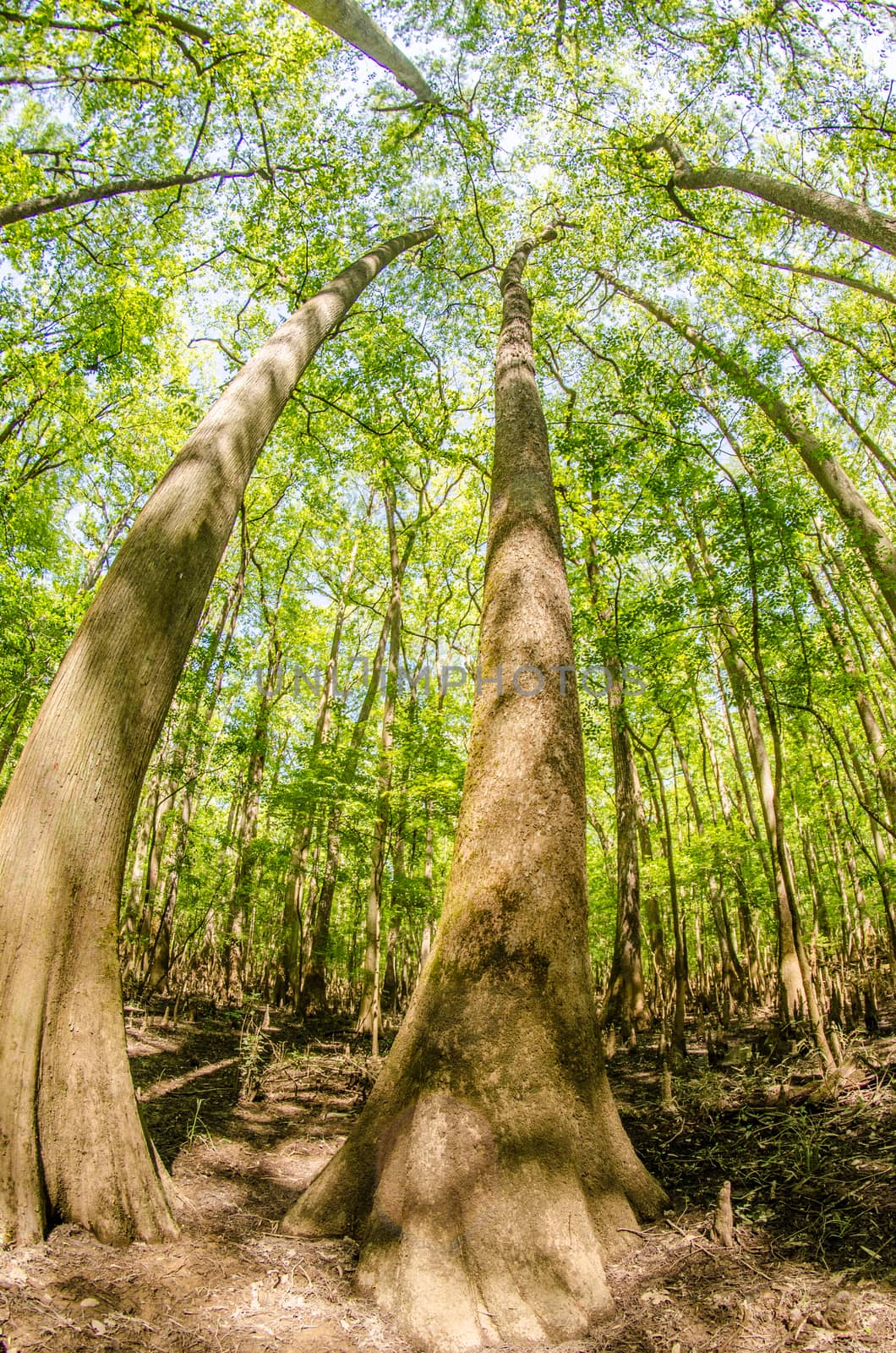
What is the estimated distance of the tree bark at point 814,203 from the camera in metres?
4.95

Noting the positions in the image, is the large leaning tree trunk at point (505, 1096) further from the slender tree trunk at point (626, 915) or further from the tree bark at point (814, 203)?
the slender tree trunk at point (626, 915)

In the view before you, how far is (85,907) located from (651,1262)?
2.34 m

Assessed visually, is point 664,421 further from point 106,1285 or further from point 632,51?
point 106,1285

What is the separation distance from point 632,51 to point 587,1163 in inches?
451

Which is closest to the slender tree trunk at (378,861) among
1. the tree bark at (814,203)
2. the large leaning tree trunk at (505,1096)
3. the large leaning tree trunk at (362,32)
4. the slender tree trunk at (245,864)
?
the slender tree trunk at (245,864)

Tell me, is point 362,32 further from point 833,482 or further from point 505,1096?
point 505,1096

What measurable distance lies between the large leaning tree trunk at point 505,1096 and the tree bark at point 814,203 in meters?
4.83

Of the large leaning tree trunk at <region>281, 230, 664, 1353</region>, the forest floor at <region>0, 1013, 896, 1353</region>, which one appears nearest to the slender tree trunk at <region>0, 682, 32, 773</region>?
the forest floor at <region>0, 1013, 896, 1353</region>

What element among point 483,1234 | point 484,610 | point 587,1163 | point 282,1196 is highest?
point 484,610

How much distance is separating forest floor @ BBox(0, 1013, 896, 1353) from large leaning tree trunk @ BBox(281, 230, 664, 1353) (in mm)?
135

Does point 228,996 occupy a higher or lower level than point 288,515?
lower

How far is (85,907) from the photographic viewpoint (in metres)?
2.14

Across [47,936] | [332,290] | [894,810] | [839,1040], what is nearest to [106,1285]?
[47,936]

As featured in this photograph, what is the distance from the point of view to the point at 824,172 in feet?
27.6
